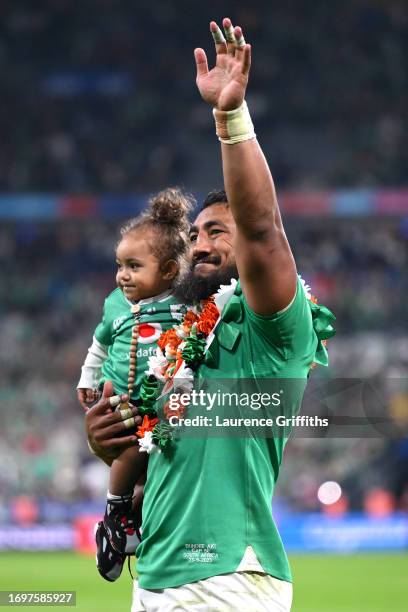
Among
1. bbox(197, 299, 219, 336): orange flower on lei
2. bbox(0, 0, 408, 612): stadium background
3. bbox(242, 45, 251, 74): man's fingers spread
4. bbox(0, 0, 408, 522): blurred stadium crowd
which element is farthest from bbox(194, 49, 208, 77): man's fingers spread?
bbox(0, 0, 408, 522): blurred stadium crowd

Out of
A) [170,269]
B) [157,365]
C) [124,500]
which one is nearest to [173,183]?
[170,269]

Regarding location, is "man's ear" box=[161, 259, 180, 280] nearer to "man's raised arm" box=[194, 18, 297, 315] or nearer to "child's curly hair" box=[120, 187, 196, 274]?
"child's curly hair" box=[120, 187, 196, 274]

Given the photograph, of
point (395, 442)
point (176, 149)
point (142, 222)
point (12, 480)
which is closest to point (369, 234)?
point (176, 149)

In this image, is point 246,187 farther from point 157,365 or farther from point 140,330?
point 140,330

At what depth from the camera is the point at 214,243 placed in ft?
11.7

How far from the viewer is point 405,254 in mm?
24094

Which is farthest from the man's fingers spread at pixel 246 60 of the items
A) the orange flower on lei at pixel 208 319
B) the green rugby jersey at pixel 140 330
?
the green rugby jersey at pixel 140 330

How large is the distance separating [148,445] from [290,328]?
0.69m

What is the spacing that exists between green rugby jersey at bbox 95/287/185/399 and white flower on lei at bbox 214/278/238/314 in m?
0.70

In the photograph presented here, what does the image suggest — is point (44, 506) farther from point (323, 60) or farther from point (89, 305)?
point (323, 60)

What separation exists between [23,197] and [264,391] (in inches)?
923

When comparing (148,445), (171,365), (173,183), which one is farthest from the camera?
(173,183)

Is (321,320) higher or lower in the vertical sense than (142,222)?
lower

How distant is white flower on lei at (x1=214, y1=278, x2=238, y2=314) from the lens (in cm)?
331
